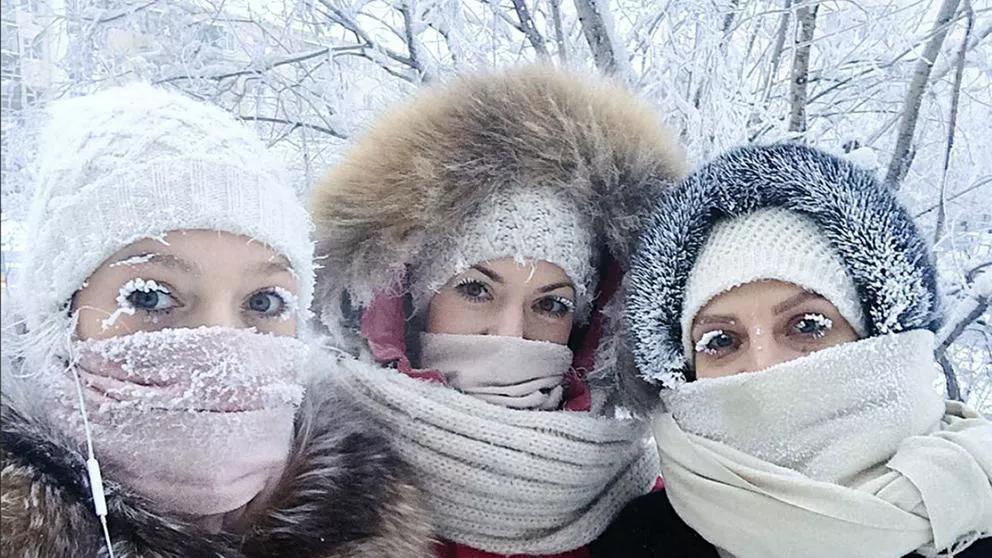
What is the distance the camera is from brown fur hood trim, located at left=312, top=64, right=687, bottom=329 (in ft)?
3.82

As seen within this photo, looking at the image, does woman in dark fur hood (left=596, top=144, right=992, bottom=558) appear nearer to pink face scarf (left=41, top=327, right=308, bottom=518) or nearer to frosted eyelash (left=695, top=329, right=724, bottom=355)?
frosted eyelash (left=695, top=329, right=724, bottom=355)

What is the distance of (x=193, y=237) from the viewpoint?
79cm

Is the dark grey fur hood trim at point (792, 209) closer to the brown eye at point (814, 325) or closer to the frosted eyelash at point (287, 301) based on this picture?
the brown eye at point (814, 325)

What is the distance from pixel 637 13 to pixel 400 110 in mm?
1261

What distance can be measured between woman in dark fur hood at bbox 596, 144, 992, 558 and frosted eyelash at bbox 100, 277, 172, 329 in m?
0.64

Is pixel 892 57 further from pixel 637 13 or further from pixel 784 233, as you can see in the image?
pixel 784 233

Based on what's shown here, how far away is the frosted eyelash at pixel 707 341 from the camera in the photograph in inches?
42.6

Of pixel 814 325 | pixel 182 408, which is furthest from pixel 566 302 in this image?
pixel 182 408

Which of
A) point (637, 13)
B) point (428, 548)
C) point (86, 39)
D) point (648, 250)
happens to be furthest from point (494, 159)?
point (637, 13)

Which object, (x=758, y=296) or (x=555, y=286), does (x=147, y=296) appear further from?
(x=758, y=296)

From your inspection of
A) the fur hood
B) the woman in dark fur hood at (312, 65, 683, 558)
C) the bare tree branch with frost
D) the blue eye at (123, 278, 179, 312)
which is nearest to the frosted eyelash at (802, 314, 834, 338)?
the woman in dark fur hood at (312, 65, 683, 558)

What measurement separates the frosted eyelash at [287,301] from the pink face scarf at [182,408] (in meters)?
0.04

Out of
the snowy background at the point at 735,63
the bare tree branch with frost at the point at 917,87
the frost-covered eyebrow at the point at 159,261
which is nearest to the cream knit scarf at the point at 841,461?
the frost-covered eyebrow at the point at 159,261

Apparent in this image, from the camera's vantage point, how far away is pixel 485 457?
108 centimetres
